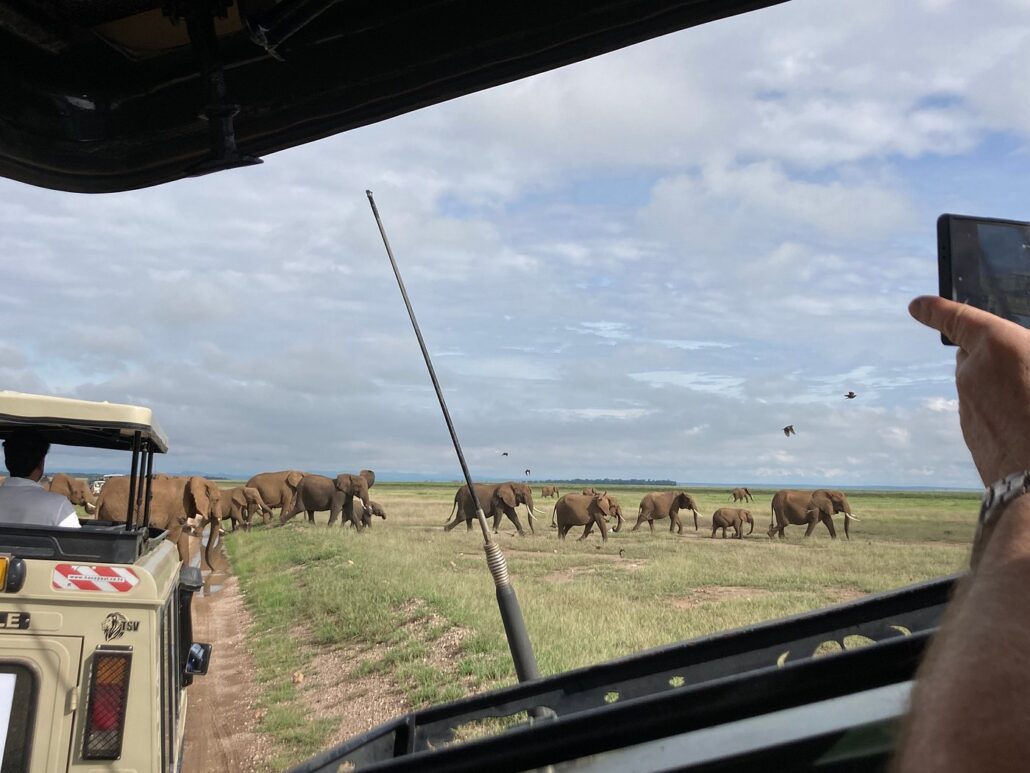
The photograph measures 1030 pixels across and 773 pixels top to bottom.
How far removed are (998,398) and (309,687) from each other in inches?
349

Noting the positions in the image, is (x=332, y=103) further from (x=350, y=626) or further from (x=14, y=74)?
(x=350, y=626)

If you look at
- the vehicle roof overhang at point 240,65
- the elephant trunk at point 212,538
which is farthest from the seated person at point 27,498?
the elephant trunk at point 212,538

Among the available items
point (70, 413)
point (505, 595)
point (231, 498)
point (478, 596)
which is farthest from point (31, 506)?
point (231, 498)

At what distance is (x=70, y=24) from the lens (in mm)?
Answer: 1877

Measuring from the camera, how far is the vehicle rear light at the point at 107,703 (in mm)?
3426

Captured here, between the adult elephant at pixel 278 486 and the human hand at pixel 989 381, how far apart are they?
3342cm

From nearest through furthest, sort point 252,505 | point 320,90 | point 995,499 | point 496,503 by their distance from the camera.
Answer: point 995,499 → point 320,90 → point 252,505 → point 496,503

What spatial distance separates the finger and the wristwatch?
156 millimetres

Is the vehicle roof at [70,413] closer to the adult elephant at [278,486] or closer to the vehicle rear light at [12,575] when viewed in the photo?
the vehicle rear light at [12,575]

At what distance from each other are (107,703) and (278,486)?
3163 cm

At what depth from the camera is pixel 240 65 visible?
1975mm

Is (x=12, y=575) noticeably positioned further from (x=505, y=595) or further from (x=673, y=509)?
(x=673, y=509)

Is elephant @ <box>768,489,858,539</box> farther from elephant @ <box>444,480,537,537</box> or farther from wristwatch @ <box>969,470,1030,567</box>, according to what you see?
wristwatch @ <box>969,470,1030,567</box>

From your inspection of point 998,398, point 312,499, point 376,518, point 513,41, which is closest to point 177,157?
point 513,41
